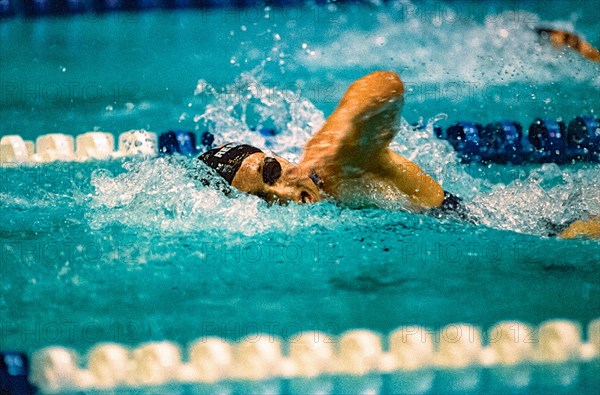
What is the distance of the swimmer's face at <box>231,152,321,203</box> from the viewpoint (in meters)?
1.49

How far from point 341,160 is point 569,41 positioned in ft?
7.12

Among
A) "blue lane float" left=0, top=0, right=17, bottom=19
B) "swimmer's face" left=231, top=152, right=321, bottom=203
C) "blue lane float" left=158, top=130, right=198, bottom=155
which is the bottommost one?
"blue lane float" left=158, top=130, right=198, bottom=155

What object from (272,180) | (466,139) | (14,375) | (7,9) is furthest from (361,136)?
(7,9)

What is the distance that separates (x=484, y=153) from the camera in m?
2.88

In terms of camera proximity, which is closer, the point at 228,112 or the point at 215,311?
the point at 215,311

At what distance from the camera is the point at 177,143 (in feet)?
9.71

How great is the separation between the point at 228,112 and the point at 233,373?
1.88 m

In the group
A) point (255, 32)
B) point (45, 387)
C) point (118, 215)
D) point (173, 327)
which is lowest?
point (45, 387)

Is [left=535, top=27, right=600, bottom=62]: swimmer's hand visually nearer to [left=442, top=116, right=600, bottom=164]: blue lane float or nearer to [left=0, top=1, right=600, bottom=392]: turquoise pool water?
[left=442, top=116, right=600, bottom=164]: blue lane float

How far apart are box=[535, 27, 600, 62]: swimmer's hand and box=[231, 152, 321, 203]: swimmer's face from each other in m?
1.99

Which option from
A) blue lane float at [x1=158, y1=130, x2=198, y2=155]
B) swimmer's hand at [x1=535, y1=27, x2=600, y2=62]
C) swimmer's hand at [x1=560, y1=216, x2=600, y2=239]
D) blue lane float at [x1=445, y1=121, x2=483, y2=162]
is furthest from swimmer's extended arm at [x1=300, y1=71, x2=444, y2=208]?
swimmer's hand at [x1=535, y1=27, x2=600, y2=62]

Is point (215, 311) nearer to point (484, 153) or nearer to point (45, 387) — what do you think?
point (45, 387)

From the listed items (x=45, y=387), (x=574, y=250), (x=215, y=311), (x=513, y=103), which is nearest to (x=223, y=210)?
(x=215, y=311)

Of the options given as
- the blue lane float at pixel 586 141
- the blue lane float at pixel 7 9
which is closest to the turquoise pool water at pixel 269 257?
the blue lane float at pixel 586 141
